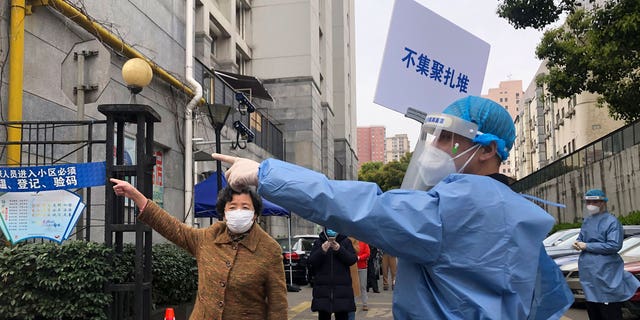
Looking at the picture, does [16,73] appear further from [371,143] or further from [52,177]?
[371,143]

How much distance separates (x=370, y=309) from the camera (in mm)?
11891

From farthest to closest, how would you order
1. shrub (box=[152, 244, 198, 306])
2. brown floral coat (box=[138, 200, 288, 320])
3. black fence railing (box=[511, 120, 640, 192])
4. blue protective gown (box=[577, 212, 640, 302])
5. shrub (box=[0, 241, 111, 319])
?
black fence railing (box=[511, 120, 640, 192]), blue protective gown (box=[577, 212, 640, 302]), shrub (box=[152, 244, 198, 306]), shrub (box=[0, 241, 111, 319]), brown floral coat (box=[138, 200, 288, 320])

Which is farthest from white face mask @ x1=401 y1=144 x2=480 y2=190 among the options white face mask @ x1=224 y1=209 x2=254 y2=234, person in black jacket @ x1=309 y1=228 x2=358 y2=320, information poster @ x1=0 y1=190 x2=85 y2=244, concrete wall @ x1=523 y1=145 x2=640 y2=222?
concrete wall @ x1=523 y1=145 x2=640 y2=222

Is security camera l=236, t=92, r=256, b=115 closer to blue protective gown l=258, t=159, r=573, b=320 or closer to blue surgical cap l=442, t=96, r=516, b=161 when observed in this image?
blue surgical cap l=442, t=96, r=516, b=161

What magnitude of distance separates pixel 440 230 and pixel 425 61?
6.46 ft

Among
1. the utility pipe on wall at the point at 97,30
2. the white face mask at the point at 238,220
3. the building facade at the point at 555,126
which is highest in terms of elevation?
the building facade at the point at 555,126

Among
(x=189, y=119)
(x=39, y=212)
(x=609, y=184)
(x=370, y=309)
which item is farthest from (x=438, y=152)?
(x=609, y=184)

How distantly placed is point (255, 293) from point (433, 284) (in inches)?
86.6

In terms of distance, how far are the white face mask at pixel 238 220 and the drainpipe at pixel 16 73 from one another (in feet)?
14.7

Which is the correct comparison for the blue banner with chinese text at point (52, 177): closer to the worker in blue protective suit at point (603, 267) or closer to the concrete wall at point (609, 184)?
the worker in blue protective suit at point (603, 267)

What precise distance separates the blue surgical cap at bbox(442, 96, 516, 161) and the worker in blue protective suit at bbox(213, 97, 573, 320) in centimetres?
27

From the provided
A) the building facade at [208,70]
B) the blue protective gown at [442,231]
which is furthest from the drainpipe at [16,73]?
the blue protective gown at [442,231]

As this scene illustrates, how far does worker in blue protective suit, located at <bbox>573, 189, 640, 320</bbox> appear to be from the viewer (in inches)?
276

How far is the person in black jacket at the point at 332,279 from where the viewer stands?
7.54 meters
